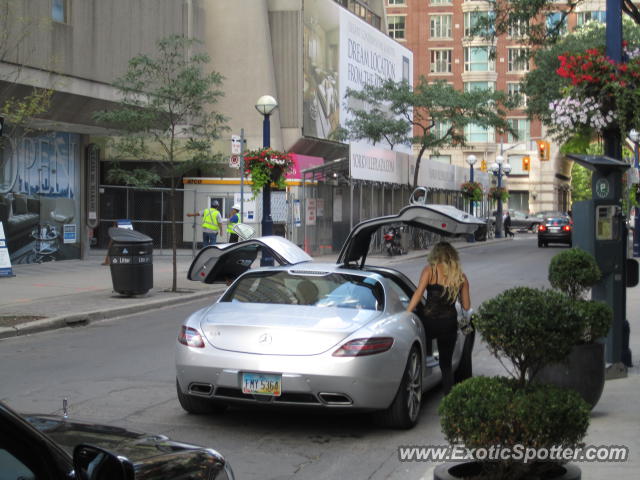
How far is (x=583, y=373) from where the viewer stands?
7609 millimetres

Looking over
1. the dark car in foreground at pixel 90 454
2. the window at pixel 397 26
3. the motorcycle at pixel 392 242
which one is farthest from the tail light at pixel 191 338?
the window at pixel 397 26

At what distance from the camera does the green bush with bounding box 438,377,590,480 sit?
436 centimetres

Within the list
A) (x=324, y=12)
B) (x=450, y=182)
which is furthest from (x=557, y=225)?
(x=324, y=12)

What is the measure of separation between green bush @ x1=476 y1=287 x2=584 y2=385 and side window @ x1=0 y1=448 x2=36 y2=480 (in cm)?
298

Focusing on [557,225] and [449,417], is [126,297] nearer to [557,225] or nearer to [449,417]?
[449,417]

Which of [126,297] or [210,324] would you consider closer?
[210,324]

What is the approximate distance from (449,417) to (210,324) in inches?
132

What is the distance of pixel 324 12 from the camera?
148ft

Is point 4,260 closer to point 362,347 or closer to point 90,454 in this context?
point 362,347

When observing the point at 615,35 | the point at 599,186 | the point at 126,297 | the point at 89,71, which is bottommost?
the point at 126,297

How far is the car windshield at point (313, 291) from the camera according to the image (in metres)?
8.02

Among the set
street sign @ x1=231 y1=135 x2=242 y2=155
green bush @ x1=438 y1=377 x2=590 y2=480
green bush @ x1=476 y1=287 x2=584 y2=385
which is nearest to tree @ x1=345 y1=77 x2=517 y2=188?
street sign @ x1=231 y1=135 x2=242 y2=155

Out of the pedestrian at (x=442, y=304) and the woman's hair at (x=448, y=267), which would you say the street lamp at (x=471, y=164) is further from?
the pedestrian at (x=442, y=304)

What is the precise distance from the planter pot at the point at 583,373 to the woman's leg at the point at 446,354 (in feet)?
2.85
